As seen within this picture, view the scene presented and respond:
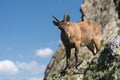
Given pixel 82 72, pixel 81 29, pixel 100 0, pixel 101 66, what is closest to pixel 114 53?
pixel 101 66

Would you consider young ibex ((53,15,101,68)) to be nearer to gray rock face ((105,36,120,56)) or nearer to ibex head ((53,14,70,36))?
ibex head ((53,14,70,36))

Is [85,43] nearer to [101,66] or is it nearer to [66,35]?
[66,35]

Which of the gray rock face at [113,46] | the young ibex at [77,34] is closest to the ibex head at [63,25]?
the young ibex at [77,34]

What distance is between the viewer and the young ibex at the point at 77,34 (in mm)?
21923

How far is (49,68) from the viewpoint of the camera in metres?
43.5

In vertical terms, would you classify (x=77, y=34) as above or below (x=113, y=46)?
above

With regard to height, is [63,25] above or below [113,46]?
above

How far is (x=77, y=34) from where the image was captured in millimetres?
23047

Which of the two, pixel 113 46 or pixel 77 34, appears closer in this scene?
pixel 113 46

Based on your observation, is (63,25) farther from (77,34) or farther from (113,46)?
(113,46)

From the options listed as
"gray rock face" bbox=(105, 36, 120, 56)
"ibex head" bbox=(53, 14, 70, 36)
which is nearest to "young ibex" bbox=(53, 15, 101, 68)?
"ibex head" bbox=(53, 14, 70, 36)

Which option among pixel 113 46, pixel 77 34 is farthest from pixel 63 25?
pixel 113 46

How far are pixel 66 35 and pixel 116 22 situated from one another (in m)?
25.3

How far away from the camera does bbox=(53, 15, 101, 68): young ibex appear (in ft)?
71.9
